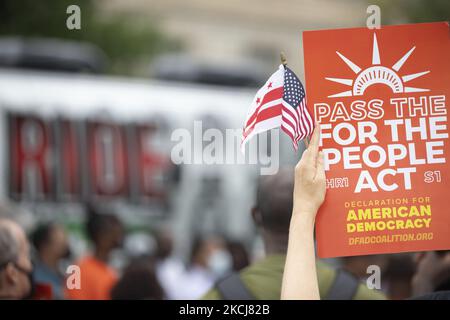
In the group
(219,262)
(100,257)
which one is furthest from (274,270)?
(219,262)

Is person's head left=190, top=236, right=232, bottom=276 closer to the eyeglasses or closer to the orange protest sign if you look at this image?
the eyeglasses

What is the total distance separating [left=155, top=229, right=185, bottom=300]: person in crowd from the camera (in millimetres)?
8289

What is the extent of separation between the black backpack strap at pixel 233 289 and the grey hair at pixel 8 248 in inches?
29.8

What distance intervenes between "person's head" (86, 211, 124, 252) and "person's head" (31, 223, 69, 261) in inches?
10.3

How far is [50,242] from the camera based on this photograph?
7.37m

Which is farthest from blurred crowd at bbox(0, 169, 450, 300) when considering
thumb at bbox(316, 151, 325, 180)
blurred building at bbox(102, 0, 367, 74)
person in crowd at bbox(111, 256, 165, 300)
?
blurred building at bbox(102, 0, 367, 74)

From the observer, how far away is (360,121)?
2.30 metres

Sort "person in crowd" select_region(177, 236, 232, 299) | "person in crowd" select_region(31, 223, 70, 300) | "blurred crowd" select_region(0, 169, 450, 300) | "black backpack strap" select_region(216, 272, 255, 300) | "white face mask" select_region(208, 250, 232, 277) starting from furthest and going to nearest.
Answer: "white face mask" select_region(208, 250, 232, 277) < "person in crowd" select_region(177, 236, 232, 299) < "person in crowd" select_region(31, 223, 70, 300) < "blurred crowd" select_region(0, 169, 450, 300) < "black backpack strap" select_region(216, 272, 255, 300)

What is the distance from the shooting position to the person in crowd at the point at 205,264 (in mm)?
8492

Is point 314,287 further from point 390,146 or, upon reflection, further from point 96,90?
point 96,90

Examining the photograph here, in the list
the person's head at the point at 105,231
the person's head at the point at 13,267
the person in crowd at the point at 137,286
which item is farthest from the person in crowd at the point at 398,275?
the person's head at the point at 105,231

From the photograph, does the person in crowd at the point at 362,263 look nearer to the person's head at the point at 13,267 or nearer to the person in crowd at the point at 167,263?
the person's head at the point at 13,267

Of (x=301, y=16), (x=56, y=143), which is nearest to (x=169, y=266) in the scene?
(x=56, y=143)
